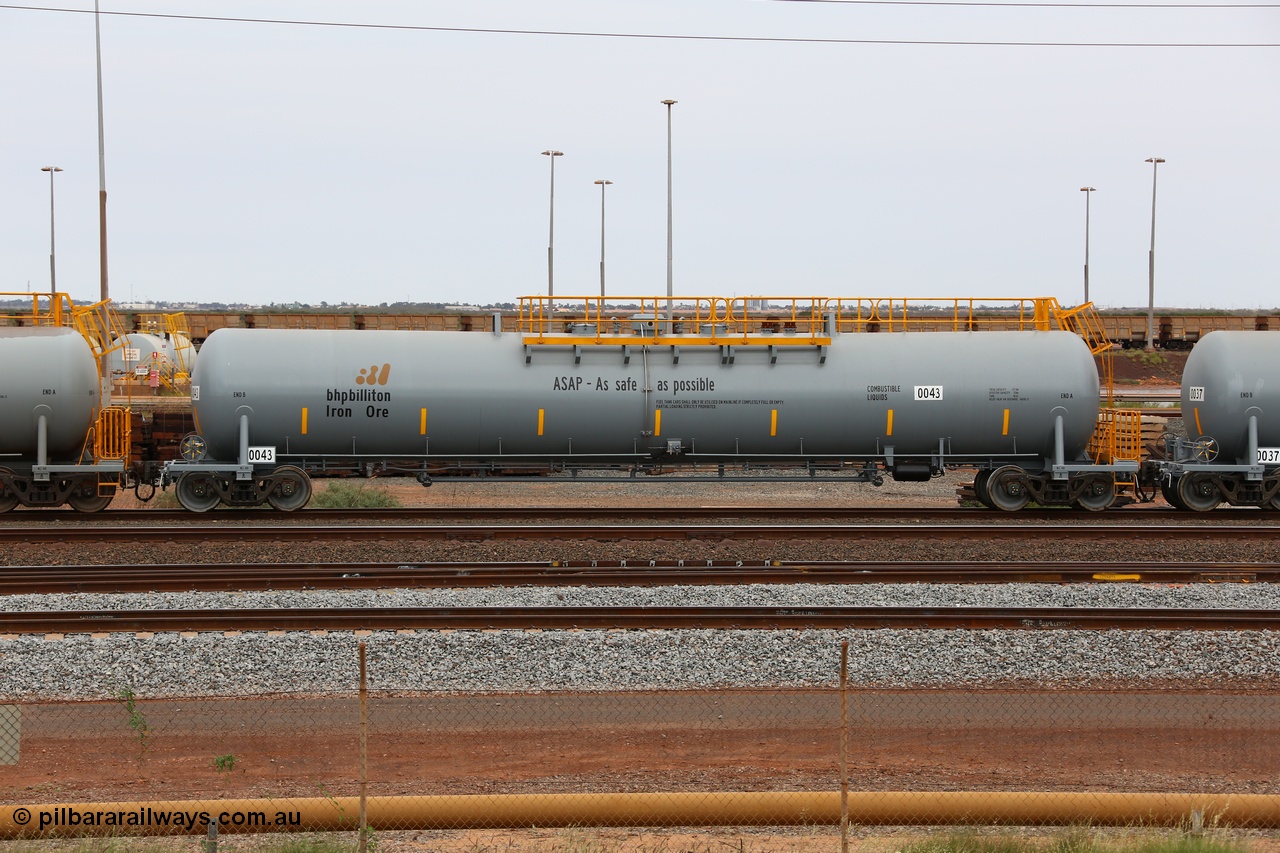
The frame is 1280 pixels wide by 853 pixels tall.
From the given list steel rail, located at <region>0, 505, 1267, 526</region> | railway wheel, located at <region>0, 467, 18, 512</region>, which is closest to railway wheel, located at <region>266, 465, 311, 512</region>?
steel rail, located at <region>0, 505, 1267, 526</region>

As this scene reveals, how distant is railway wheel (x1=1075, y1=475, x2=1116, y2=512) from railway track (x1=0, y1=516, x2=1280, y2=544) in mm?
2522

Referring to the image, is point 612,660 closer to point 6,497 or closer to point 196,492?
point 196,492

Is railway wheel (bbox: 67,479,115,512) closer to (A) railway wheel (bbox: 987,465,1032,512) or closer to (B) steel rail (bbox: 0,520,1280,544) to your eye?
(B) steel rail (bbox: 0,520,1280,544)

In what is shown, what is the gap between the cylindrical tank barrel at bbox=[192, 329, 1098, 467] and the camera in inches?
816

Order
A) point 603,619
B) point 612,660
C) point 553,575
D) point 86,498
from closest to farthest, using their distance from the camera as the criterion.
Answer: point 612,660 < point 603,619 < point 553,575 < point 86,498

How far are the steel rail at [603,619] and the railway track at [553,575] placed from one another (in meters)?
1.80

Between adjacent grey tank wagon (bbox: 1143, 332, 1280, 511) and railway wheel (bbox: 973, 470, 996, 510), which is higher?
adjacent grey tank wagon (bbox: 1143, 332, 1280, 511)

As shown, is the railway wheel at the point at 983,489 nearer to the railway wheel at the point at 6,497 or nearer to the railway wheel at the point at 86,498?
the railway wheel at the point at 86,498

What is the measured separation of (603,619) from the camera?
42.0 feet

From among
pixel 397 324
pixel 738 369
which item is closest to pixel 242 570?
A: pixel 738 369

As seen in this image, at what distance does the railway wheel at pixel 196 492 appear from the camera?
20734mm

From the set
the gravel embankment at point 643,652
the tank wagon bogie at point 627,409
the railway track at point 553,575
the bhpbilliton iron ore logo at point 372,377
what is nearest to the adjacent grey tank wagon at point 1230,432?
the tank wagon bogie at point 627,409

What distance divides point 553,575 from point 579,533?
3.16 metres

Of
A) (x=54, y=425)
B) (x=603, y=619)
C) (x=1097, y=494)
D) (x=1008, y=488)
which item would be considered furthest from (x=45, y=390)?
(x=1097, y=494)
